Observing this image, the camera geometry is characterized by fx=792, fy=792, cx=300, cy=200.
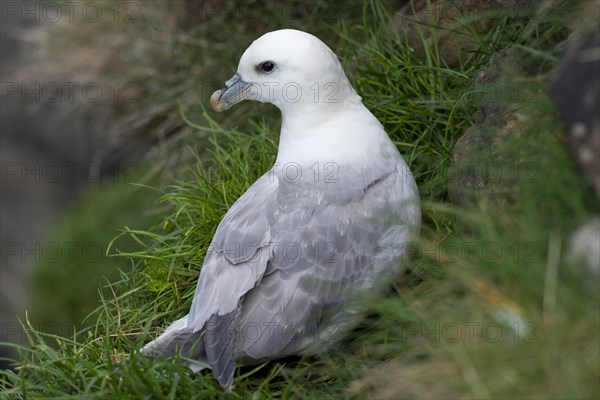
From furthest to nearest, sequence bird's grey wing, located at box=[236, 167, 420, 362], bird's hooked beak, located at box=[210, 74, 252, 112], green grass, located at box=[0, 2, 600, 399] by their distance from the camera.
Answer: bird's hooked beak, located at box=[210, 74, 252, 112] → bird's grey wing, located at box=[236, 167, 420, 362] → green grass, located at box=[0, 2, 600, 399]

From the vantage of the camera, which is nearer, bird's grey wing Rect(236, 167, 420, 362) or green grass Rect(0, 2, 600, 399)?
green grass Rect(0, 2, 600, 399)

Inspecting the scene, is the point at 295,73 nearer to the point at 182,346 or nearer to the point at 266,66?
the point at 266,66

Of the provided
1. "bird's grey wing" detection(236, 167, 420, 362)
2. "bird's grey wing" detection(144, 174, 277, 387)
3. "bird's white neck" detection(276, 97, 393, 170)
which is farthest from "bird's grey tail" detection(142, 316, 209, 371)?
"bird's white neck" detection(276, 97, 393, 170)

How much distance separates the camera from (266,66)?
3064mm

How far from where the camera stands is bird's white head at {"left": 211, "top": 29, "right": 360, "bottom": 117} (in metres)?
2.99

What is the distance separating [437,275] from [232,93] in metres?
1.15

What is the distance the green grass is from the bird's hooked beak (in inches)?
19.4

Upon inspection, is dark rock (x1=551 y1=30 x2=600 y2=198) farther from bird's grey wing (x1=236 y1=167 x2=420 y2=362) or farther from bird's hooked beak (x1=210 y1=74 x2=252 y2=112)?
bird's hooked beak (x1=210 y1=74 x2=252 y2=112)

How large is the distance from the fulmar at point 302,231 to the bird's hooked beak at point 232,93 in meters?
0.05

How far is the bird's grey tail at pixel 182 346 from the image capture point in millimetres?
2775

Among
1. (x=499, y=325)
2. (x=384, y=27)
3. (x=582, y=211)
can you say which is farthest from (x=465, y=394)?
(x=384, y=27)

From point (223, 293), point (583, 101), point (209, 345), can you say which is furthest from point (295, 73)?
point (583, 101)

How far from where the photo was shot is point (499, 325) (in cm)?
210

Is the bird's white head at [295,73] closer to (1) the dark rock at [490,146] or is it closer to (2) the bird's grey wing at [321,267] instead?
(2) the bird's grey wing at [321,267]
